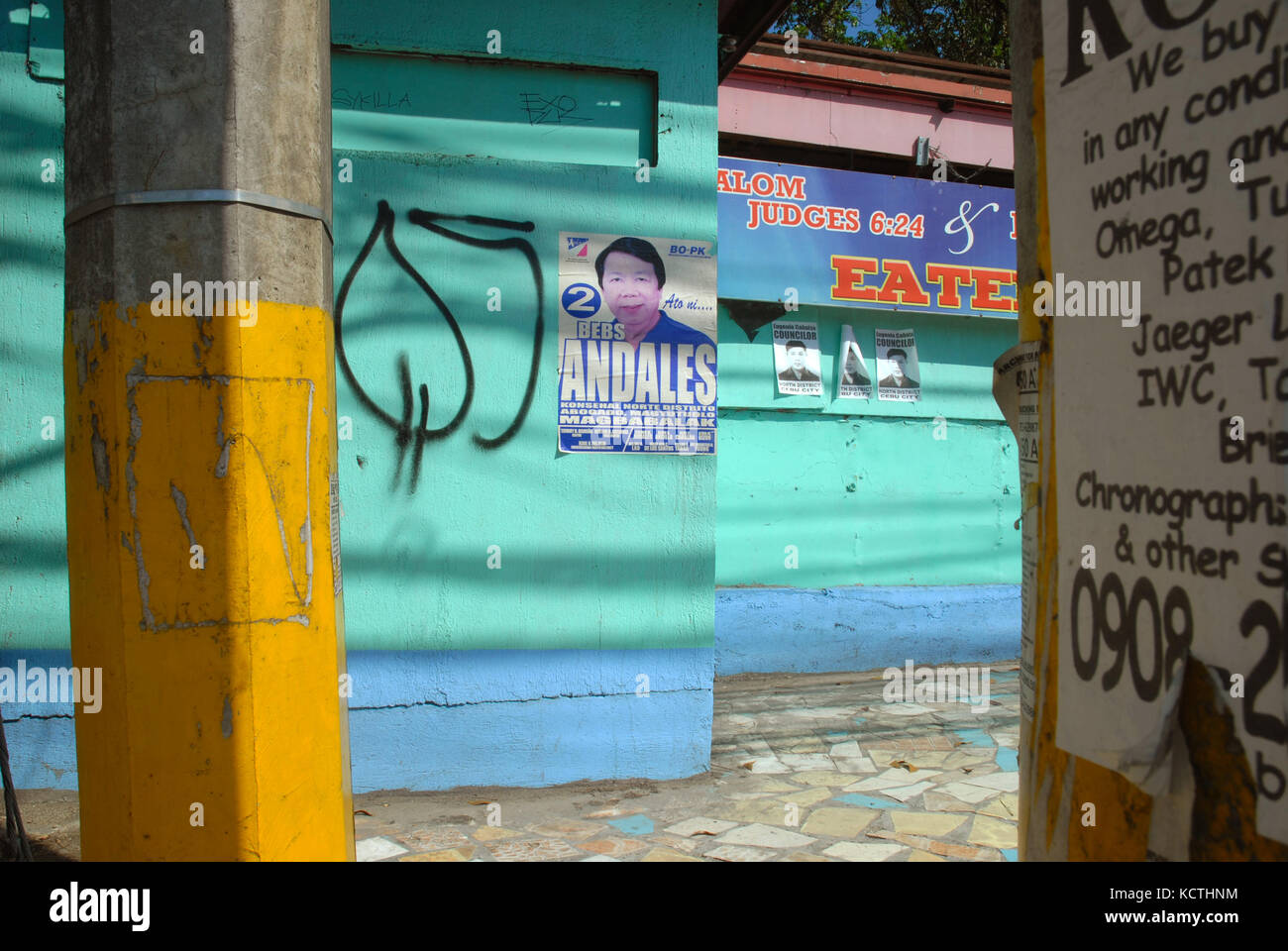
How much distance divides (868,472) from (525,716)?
3521 millimetres

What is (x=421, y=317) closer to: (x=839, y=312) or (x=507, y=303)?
(x=507, y=303)

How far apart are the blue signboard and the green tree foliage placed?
183 inches

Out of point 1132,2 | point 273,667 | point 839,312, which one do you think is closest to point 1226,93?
point 1132,2

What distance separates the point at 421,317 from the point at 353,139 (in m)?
0.92

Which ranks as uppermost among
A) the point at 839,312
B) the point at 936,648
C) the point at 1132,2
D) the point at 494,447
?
the point at 839,312

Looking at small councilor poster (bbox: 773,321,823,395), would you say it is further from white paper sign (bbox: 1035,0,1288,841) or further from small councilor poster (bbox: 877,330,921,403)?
white paper sign (bbox: 1035,0,1288,841)

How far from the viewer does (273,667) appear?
200 centimetres

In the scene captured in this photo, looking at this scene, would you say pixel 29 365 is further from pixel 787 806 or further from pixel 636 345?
pixel 787 806

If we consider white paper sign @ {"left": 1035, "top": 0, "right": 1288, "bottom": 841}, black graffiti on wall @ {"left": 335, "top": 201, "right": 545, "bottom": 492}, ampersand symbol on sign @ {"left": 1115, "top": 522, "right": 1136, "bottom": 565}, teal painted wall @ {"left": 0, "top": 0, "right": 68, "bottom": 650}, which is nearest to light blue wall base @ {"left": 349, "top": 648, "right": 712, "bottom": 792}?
black graffiti on wall @ {"left": 335, "top": 201, "right": 545, "bottom": 492}

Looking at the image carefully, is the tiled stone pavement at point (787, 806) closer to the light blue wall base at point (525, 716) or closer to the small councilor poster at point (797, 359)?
the light blue wall base at point (525, 716)

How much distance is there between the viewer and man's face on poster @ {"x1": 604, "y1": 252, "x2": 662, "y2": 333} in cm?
451

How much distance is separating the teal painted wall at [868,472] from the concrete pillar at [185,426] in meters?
4.69

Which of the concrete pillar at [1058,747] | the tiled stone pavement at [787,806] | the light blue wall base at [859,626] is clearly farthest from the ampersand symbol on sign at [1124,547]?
the light blue wall base at [859,626]

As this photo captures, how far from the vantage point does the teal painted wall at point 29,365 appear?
4055mm
